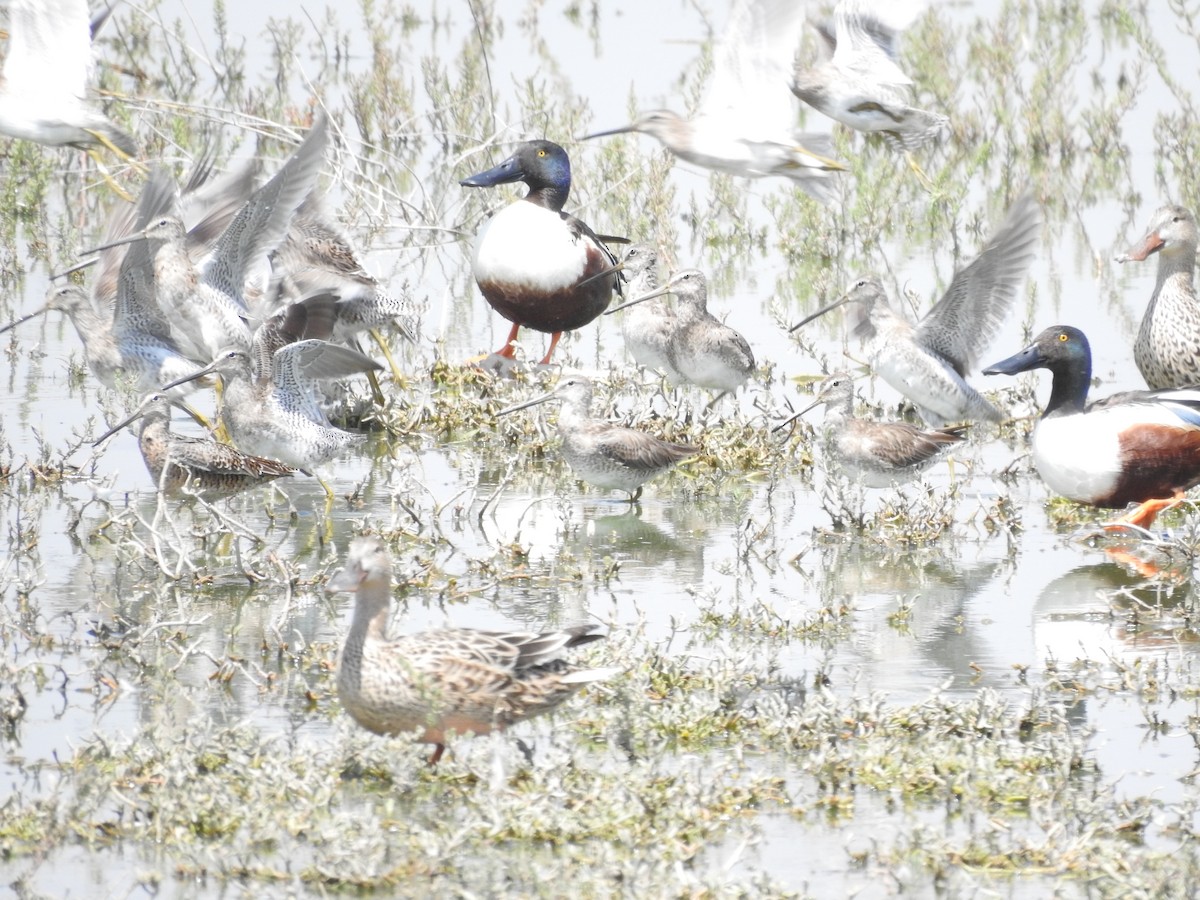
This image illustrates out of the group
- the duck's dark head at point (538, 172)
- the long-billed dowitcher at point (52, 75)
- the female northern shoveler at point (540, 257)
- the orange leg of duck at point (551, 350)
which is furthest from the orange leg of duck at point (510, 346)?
the long-billed dowitcher at point (52, 75)

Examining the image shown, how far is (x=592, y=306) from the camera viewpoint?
10.9m

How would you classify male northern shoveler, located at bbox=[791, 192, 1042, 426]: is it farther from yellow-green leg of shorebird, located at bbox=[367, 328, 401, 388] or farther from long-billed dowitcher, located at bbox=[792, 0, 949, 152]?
yellow-green leg of shorebird, located at bbox=[367, 328, 401, 388]

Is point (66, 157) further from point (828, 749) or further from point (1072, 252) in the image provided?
point (828, 749)

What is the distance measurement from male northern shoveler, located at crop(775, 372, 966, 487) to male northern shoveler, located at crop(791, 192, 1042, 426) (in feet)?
2.19

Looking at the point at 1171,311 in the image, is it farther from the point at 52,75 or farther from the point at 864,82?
the point at 52,75

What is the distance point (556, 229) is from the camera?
34.9ft

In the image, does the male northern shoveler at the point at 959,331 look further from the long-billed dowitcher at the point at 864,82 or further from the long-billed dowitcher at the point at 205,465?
the long-billed dowitcher at the point at 205,465

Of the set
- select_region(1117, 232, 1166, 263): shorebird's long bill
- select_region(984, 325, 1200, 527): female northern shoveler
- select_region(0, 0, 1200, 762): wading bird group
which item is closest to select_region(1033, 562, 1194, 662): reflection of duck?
select_region(984, 325, 1200, 527): female northern shoveler

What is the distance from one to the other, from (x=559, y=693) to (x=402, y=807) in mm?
561

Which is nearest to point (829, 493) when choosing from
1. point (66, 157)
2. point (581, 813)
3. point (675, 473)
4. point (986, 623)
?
point (675, 473)

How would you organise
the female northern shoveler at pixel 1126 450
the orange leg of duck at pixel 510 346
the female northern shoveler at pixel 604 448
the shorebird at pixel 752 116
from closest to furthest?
the female northern shoveler at pixel 1126 450 → the female northern shoveler at pixel 604 448 → the shorebird at pixel 752 116 → the orange leg of duck at pixel 510 346

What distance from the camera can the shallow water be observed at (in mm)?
5352

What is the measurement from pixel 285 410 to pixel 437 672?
3.09 metres

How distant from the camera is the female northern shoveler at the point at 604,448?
27.0 feet
